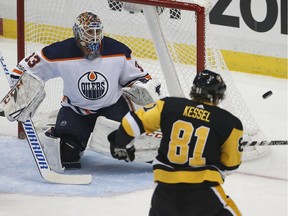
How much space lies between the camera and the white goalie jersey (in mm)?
4684

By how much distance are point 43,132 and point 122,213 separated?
3.46 ft

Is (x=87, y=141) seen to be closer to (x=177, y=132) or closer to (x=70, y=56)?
(x=70, y=56)

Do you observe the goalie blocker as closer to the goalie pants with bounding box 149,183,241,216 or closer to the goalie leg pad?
the goalie leg pad

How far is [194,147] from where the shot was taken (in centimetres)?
313

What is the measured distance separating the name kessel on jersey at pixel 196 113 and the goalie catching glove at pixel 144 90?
5.44 feet

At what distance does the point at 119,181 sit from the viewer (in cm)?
462

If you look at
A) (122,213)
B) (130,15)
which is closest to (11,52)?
(130,15)

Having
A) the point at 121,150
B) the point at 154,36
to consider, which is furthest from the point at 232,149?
the point at 154,36

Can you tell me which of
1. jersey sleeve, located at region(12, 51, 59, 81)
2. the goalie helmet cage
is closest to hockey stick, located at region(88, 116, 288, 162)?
the goalie helmet cage

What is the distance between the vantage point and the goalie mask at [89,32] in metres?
4.61

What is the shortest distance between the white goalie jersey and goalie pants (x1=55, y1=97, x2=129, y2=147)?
38 millimetres

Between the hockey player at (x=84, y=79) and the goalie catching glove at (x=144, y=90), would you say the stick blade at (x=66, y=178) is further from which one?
the goalie catching glove at (x=144, y=90)

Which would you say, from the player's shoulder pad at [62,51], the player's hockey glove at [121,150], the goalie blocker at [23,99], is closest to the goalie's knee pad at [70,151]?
the goalie blocker at [23,99]

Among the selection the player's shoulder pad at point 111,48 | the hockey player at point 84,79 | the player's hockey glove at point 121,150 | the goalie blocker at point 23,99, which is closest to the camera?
the player's hockey glove at point 121,150
